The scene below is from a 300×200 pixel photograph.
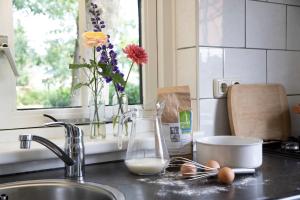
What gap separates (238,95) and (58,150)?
0.73m

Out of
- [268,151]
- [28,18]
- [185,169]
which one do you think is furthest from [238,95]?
[28,18]

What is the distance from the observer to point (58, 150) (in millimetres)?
1098

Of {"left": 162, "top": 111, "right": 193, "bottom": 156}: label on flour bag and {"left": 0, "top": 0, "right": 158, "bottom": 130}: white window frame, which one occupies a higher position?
{"left": 0, "top": 0, "right": 158, "bottom": 130}: white window frame

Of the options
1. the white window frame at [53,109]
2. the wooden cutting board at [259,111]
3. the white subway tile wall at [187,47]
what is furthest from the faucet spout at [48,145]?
the wooden cutting board at [259,111]

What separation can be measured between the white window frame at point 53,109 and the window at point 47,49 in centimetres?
2

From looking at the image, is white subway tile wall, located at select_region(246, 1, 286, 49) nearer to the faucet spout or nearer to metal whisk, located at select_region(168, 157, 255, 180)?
metal whisk, located at select_region(168, 157, 255, 180)

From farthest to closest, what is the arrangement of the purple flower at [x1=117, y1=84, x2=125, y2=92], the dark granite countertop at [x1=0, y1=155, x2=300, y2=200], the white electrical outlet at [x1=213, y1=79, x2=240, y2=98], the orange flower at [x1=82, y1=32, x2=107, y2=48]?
1. the white electrical outlet at [x1=213, y1=79, x2=240, y2=98]
2. the purple flower at [x1=117, y1=84, x2=125, y2=92]
3. the orange flower at [x1=82, y1=32, x2=107, y2=48]
4. the dark granite countertop at [x1=0, y1=155, x2=300, y2=200]

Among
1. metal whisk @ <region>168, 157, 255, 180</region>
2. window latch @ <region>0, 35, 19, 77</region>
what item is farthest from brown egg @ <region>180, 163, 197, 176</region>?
window latch @ <region>0, 35, 19, 77</region>

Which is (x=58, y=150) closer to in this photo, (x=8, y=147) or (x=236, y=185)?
(x=8, y=147)

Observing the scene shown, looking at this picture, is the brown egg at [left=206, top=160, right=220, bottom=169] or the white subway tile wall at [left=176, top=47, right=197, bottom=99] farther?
the white subway tile wall at [left=176, top=47, right=197, bottom=99]

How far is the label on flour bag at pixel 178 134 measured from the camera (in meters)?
1.32

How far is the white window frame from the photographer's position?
1298mm

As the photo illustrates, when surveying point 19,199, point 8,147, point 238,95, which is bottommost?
point 19,199

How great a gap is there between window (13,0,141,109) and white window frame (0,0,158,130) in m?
0.02
